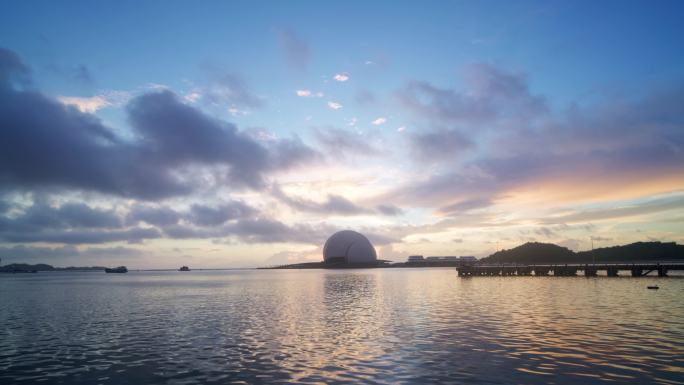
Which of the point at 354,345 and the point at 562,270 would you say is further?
the point at 562,270

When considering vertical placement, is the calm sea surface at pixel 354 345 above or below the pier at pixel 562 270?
below

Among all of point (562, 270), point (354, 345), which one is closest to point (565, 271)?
point (562, 270)

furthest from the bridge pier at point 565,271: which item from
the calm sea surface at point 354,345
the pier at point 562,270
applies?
the calm sea surface at point 354,345

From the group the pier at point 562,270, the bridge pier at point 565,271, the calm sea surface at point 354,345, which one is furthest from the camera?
the bridge pier at point 565,271

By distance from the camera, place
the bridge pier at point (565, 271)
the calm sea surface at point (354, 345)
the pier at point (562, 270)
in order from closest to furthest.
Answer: the calm sea surface at point (354, 345)
the pier at point (562, 270)
the bridge pier at point (565, 271)

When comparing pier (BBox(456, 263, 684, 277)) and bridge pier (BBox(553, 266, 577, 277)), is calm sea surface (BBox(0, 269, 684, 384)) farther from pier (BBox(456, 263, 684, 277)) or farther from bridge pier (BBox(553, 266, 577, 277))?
bridge pier (BBox(553, 266, 577, 277))

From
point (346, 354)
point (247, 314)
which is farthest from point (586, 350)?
point (247, 314)

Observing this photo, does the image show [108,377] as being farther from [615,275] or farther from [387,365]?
[615,275]

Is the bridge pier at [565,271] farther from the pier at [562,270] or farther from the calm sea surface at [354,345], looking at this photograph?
the calm sea surface at [354,345]

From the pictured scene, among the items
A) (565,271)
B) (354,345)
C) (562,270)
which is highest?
(562,270)

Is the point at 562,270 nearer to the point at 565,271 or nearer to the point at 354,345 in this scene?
the point at 565,271

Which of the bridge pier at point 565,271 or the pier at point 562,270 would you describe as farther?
the bridge pier at point 565,271

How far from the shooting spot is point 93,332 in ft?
100

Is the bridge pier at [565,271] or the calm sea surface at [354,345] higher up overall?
the bridge pier at [565,271]
